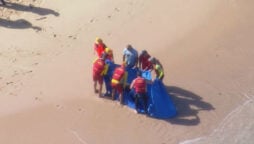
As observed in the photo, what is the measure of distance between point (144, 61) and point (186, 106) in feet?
5.66

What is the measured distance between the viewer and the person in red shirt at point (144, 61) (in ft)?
61.7

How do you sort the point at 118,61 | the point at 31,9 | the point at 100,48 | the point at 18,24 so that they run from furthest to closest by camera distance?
the point at 31,9, the point at 18,24, the point at 118,61, the point at 100,48

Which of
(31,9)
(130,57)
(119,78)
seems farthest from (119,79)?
(31,9)

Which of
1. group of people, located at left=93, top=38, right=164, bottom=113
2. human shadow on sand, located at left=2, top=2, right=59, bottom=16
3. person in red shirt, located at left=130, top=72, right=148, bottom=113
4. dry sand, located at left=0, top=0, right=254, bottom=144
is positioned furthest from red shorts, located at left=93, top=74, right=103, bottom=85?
human shadow on sand, located at left=2, top=2, right=59, bottom=16

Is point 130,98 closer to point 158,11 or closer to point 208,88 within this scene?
point 208,88

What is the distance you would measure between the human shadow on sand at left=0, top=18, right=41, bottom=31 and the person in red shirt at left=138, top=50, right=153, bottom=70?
15.2 feet

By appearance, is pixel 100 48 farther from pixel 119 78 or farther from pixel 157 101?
pixel 157 101

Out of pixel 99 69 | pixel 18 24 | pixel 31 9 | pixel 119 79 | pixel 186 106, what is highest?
pixel 31 9

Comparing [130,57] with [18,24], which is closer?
[130,57]

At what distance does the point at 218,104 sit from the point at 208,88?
28.1 inches

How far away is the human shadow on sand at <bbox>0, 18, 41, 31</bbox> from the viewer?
22125 mm

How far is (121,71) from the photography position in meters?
18.1

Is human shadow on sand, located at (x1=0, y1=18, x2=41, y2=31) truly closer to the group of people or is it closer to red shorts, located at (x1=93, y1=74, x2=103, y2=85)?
the group of people

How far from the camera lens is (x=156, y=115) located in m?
18.4
